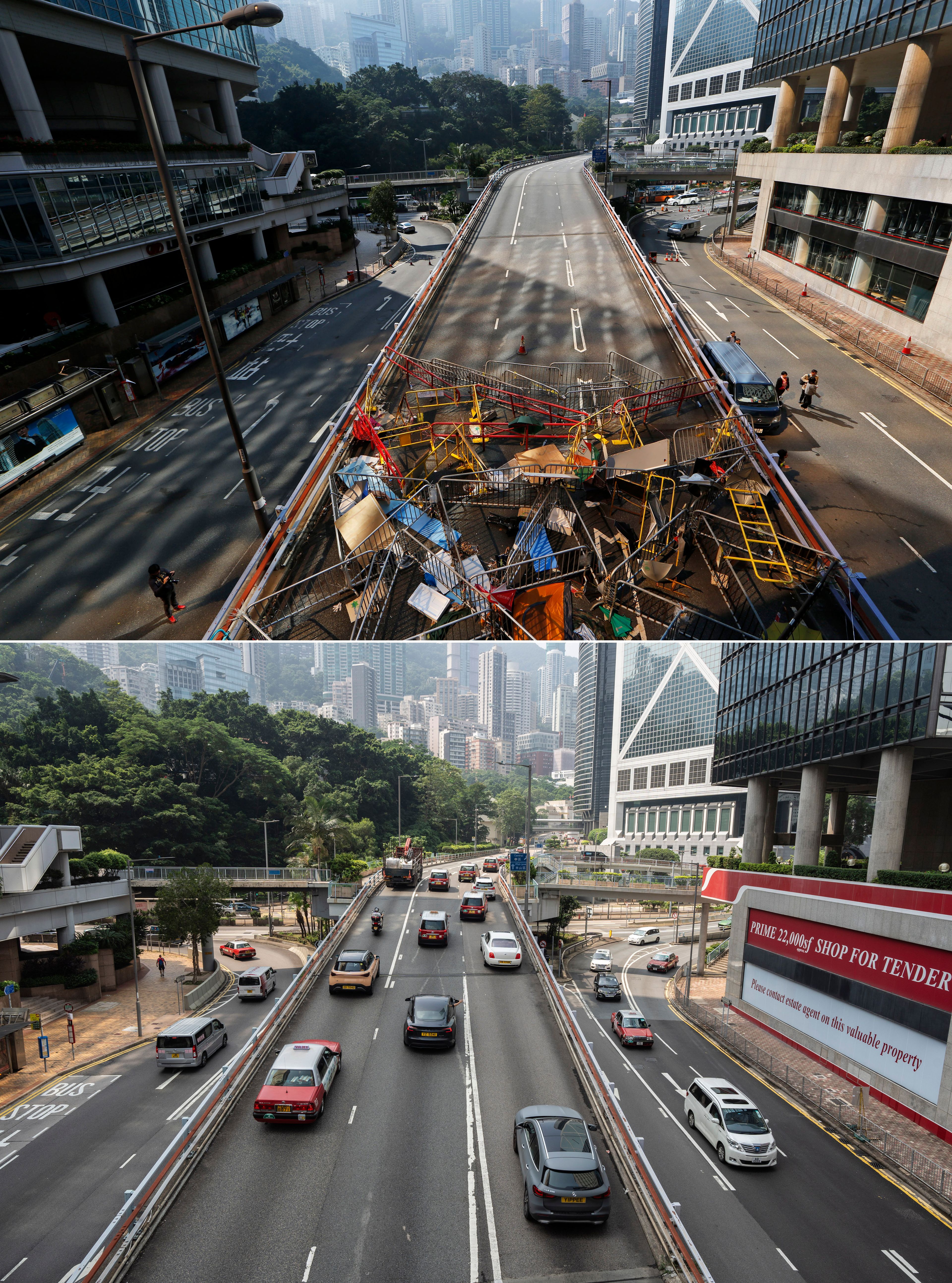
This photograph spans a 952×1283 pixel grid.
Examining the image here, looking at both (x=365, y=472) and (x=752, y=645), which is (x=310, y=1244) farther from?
(x=752, y=645)

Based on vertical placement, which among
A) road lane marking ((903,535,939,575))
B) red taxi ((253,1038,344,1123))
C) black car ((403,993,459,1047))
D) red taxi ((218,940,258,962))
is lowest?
red taxi ((218,940,258,962))

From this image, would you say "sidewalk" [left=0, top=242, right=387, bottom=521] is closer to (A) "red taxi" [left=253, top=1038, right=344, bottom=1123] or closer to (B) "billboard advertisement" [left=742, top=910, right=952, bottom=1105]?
(A) "red taxi" [left=253, top=1038, right=344, bottom=1123]

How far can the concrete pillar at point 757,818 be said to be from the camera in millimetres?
38688

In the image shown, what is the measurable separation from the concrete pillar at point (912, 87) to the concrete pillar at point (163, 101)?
156ft

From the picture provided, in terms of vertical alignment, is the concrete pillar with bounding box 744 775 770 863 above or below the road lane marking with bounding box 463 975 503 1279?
above

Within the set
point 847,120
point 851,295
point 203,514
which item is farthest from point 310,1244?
point 847,120

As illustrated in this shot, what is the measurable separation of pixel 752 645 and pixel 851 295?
2670 centimetres

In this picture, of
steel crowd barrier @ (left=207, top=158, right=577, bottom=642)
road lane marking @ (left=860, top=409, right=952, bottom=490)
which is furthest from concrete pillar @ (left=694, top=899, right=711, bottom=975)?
steel crowd barrier @ (left=207, top=158, right=577, bottom=642)

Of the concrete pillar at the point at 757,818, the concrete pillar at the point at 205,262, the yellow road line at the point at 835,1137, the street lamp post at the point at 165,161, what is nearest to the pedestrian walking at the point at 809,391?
the concrete pillar at the point at 757,818

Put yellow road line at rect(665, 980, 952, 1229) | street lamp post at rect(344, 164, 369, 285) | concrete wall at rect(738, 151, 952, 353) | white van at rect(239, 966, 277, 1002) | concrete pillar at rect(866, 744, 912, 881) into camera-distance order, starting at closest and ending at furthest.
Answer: yellow road line at rect(665, 980, 952, 1229), concrete pillar at rect(866, 744, 912, 881), concrete wall at rect(738, 151, 952, 353), white van at rect(239, 966, 277, 1002), street lamp post at rect(344, 164, 369, 285)

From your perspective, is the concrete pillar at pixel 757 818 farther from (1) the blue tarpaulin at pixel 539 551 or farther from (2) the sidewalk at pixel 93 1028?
(2) the sidewalk at pixel 93 1028

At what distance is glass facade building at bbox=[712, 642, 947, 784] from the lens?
2252cm

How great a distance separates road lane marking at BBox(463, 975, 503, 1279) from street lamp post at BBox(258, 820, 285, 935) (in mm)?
35672

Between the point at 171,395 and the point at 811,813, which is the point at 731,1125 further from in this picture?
the point at 171,395
